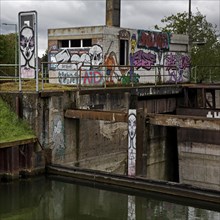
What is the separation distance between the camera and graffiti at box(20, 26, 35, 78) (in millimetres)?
16047

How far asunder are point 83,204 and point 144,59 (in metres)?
11.9

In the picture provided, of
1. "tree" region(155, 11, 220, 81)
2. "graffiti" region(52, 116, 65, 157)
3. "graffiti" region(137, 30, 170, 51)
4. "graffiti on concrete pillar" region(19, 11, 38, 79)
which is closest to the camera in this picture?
"graffiti on concrete pillar" region(19, 11, 38, 79)

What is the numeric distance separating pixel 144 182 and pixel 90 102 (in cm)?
484

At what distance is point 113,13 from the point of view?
80.0 ft

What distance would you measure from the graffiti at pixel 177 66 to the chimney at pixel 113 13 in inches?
142

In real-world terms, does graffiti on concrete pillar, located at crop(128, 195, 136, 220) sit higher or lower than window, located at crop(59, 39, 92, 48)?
lower

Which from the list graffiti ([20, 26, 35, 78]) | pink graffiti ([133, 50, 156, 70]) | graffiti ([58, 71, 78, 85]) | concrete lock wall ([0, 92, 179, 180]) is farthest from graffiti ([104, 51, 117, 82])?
graffiti ([20, 26, 35, 78])

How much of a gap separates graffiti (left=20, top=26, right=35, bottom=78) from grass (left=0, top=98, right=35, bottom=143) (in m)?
1.45

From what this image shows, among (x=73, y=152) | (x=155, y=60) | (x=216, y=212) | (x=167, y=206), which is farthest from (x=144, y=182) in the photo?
(x=155, y=60)

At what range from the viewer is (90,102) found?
17.6 meters

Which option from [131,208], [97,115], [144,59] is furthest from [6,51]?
[131,208]

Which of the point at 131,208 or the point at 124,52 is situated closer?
the point at 131,208

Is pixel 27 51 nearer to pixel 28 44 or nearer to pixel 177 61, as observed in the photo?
pixel 28 44

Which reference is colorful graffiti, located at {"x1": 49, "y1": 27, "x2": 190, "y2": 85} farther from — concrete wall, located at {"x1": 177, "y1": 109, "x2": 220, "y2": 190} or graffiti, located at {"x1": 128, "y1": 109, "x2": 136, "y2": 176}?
graffiti, located at {"x1": 128, "y1": 109, "x2": 136, "y2": 176}
